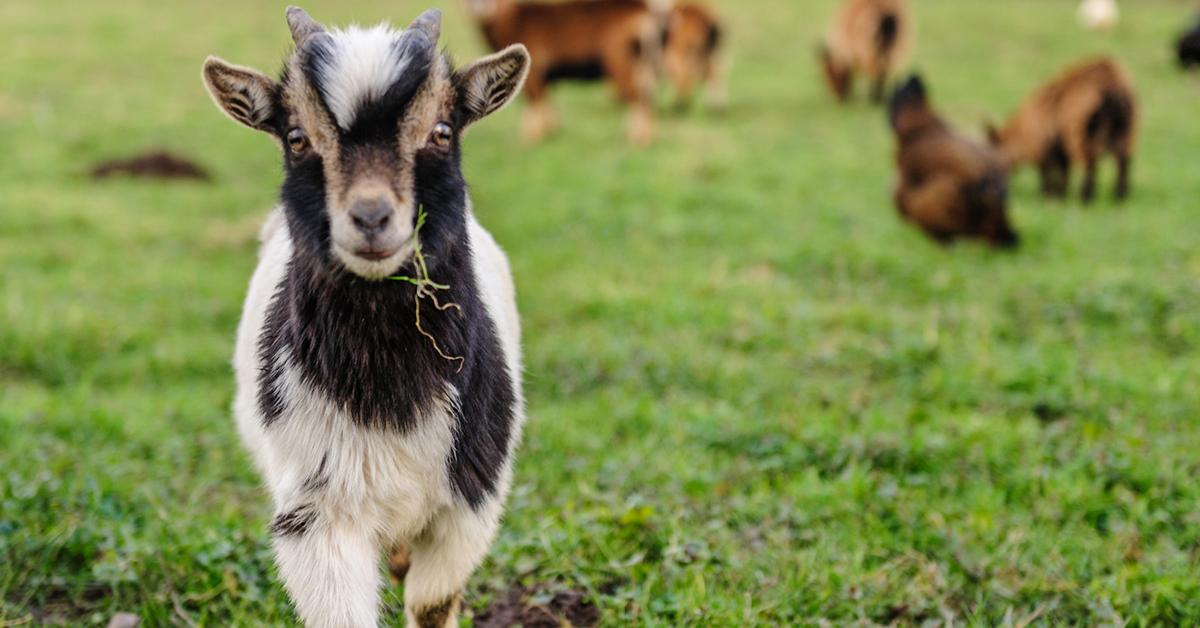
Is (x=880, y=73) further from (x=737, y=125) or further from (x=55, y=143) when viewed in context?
(x=55, y=143)

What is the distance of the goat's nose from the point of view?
7.68ft

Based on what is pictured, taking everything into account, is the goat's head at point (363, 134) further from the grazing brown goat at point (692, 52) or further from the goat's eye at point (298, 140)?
the grazing brown goat at point (692, 52)

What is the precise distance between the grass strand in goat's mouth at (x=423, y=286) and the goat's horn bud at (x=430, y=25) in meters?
0.58

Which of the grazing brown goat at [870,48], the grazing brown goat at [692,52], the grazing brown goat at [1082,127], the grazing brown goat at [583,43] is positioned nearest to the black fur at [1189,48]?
the grazing brown goat at [870,48]

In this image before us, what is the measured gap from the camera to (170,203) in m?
9.63

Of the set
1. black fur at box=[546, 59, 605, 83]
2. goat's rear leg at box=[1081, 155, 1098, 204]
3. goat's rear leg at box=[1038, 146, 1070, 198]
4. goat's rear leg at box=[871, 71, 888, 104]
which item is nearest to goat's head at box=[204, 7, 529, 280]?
goat's rear leg at box=[1081, 155, 1098, 204]

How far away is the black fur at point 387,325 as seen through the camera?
2.54 metres

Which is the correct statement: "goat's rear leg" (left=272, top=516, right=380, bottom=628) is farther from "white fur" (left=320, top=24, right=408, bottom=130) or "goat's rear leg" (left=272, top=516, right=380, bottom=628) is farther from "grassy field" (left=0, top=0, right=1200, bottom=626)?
"white fur" (left=320, top=24, right=408, bottom=130)

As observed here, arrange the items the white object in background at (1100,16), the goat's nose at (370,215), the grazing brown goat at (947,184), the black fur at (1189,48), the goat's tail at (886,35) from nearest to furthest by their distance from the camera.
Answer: the goat's nose at (370,215) → the grazing brown goat at (947,184) → the goat's tail at (886,35) → the black fur at (1189,48) → the white object in background at (1100,16)

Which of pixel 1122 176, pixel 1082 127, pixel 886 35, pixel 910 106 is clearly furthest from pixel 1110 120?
pixel 886 35

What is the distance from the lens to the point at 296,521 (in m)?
2.72

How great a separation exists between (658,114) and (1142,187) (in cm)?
648

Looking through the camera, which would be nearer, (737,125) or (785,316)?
(785,316)

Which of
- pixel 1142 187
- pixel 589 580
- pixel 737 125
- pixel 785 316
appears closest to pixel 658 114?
pixel 737 125
